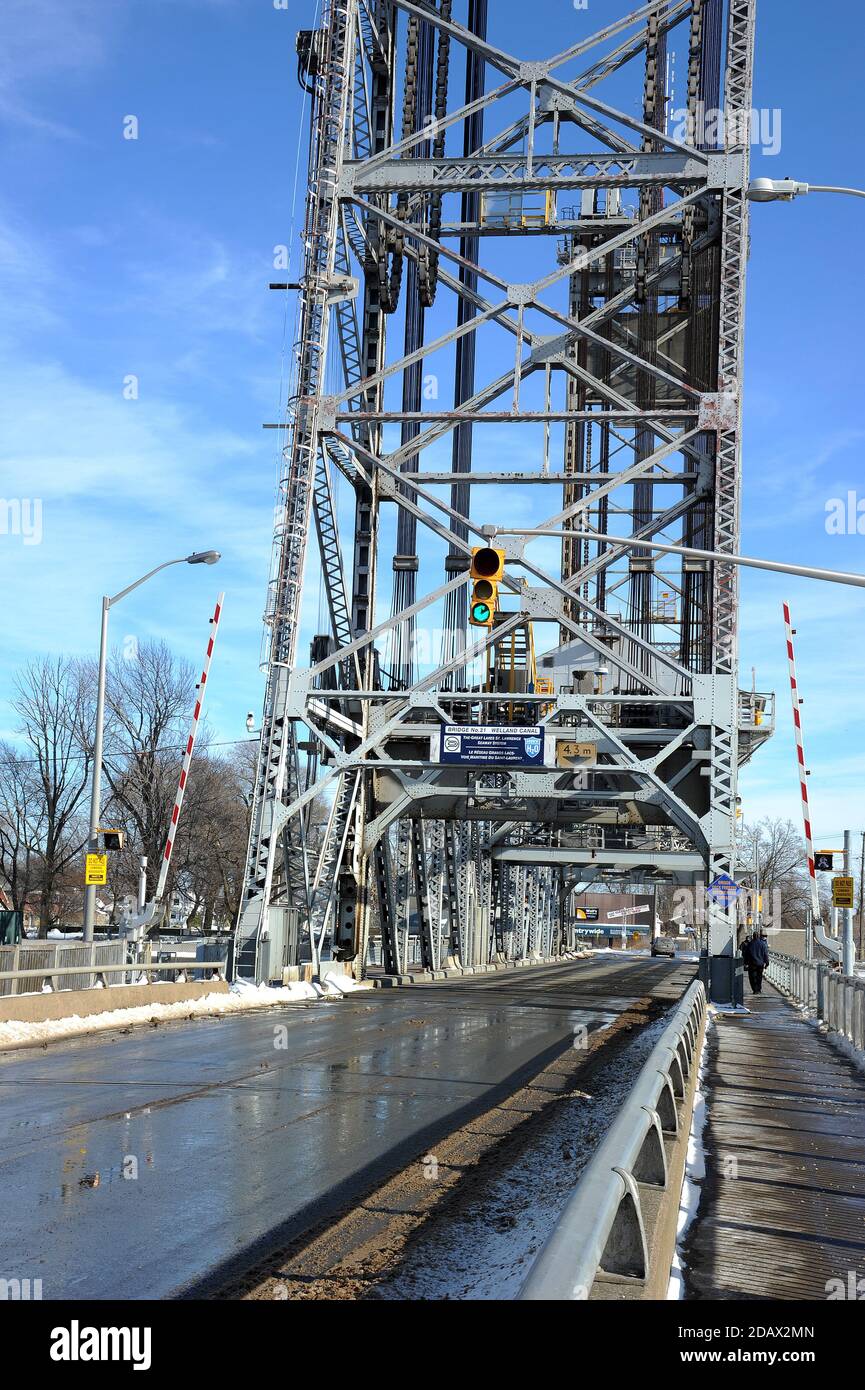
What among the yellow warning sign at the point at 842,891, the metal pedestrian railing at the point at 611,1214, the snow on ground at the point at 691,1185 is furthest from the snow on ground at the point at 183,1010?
the metal pedestrian railing at the point at 611,1214

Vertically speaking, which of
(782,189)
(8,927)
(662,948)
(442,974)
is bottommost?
(662,948)

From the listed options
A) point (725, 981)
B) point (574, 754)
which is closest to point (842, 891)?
point (725, 981)

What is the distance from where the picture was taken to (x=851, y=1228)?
8172mm

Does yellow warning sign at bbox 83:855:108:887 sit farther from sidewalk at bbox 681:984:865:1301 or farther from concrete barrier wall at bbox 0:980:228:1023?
sidewalk at bbox 681:984:865:1301

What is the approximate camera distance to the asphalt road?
747 centimetres

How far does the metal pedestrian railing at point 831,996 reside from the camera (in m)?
18.9

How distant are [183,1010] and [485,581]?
9.81 metres

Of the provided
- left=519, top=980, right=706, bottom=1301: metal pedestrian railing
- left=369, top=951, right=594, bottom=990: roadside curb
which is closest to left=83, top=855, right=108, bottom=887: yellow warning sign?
left=369, top=951, right=594, bottom=990: roadside curb

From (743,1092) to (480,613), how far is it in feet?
23.7

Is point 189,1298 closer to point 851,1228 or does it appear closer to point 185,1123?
point 851,1228

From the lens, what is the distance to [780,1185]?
30.9ft

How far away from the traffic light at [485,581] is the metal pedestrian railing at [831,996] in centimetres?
706

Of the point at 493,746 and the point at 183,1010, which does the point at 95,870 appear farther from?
the point at 493,746
